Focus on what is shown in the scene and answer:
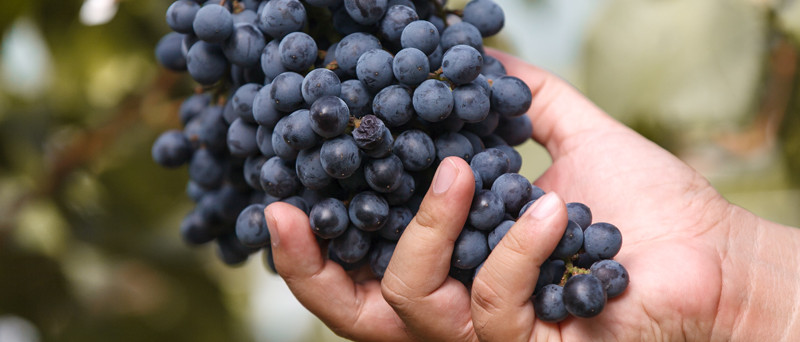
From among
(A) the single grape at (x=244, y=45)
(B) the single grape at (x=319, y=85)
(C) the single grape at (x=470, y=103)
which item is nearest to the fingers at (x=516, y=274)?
(C) the single grape at (x=470, y=103)

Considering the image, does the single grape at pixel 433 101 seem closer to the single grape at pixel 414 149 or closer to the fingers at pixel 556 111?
the single grape at pixel 414 149

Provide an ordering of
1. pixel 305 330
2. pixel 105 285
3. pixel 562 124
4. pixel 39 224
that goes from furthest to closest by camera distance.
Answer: pixel 305 330, pixel 105 285, pixel 39 224, pixel 562 124

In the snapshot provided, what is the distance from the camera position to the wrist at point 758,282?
2.33ft

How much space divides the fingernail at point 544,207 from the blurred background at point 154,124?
57 cm

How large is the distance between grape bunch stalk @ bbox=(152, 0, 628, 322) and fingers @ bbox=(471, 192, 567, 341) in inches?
1.0

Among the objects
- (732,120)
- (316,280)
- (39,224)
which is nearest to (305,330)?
(39,224)

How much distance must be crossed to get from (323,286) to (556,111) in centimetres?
43

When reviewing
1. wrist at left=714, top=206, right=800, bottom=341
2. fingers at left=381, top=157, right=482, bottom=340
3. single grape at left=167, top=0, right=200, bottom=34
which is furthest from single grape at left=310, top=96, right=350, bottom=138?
wrist at left=714, top=206, right=800, bottom=341

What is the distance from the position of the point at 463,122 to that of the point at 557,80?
0.35 m

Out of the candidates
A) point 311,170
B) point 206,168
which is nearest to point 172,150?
point 206,168

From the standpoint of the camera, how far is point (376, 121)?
545 millimetres

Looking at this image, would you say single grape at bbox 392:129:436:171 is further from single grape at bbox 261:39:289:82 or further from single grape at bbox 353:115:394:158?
single grape at bbox 261:39:289:82

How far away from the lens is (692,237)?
725 millimetres

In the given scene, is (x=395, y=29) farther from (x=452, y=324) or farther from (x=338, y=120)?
(x=452, y=324)
